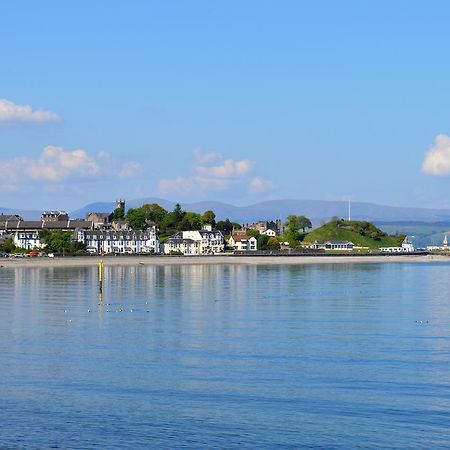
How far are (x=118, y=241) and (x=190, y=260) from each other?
2385cm

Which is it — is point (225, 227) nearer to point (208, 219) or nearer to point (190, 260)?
point (208, 219)

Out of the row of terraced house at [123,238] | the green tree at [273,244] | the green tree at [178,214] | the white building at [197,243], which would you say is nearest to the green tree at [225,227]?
the row of terraced house at [123,238]

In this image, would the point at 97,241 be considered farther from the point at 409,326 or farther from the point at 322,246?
the point at 409,326

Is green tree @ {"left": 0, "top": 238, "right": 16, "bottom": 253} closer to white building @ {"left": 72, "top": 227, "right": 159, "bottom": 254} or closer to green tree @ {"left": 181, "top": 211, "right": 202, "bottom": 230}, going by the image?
white building @ {"left": 72, "top": 227, "right": 159, "bottom": 254}

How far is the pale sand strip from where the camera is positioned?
125562 millimetres

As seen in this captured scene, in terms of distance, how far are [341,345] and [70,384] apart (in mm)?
11301

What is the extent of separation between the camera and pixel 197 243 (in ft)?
537

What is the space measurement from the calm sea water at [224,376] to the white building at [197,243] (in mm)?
107432

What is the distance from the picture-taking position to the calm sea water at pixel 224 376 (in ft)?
75.2

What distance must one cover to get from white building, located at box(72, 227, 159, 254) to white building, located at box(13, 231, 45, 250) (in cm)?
580

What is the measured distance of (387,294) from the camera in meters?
64.6

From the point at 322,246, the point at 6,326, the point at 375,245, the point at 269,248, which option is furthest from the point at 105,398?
the point at 375,245

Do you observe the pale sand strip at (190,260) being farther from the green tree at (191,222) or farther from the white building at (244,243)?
the green tree at (191,222)

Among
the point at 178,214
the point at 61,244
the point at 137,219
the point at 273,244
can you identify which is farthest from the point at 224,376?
the point at 178,214
